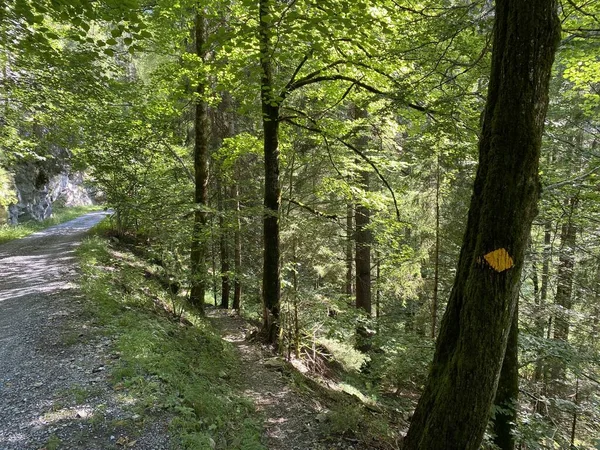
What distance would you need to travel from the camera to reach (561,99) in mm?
10898

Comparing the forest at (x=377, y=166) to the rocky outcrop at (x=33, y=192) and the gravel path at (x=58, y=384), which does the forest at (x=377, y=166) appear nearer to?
the gravel path at (x=58, y=384)

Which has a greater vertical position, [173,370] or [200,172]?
[200,172]

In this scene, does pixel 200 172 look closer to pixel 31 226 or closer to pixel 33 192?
pixel 31 226

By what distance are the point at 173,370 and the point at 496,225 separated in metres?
4.32

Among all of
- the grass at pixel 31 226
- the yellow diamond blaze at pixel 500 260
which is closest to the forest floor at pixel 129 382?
the yellow diamond blaze at pixel 500 260

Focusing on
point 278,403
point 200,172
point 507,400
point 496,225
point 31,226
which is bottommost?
point 278,403

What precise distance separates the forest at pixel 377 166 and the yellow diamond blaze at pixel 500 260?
0.05ft

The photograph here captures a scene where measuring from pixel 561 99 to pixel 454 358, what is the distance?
12.0 m

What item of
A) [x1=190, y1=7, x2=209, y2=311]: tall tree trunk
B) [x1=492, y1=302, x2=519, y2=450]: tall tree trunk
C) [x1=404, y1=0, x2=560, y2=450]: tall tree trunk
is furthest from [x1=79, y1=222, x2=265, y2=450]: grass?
[x1=492, y1=302, x2=519, y2=450]: tall tree trunk

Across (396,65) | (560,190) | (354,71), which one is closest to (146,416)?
(560,190)

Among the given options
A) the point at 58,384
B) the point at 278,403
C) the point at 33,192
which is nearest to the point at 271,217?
the point at 278,403

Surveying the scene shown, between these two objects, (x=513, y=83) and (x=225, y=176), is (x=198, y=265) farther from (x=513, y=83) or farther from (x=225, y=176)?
(x=513, y=83)

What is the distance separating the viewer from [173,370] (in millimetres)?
4672

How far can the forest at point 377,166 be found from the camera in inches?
102
